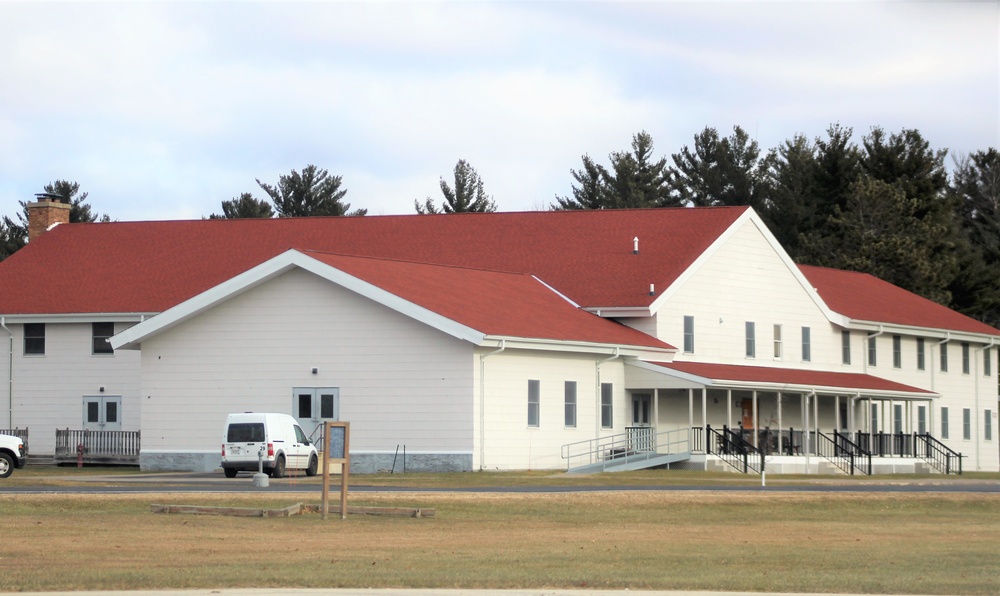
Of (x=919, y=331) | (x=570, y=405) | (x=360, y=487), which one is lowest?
(x=360, y=487)

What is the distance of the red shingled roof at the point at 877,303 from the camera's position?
61.3 meters

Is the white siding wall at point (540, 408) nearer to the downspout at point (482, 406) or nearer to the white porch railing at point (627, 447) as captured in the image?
the downspout at point (482, 406)

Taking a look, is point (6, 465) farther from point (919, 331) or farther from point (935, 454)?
point (919, 331)

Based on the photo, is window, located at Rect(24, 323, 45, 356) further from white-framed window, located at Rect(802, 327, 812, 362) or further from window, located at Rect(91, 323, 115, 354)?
white-framed window, located at Rect(802, 327, 812, 362)

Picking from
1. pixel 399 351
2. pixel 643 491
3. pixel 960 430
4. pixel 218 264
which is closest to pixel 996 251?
pixel 960 430

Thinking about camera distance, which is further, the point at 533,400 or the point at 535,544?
the point at 533,400

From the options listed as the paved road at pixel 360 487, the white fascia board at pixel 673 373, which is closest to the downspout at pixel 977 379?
the white fascia board at pixel 673 373

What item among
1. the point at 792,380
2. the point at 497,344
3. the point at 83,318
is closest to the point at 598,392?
the point at 497,344

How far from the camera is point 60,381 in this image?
5306 centimetres

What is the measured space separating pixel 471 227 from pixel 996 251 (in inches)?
2025

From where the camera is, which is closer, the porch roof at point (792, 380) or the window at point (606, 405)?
the window at point (606, 405)

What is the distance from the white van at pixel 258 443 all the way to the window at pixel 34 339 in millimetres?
15616

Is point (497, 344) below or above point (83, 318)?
below

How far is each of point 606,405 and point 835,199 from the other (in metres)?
50.3
